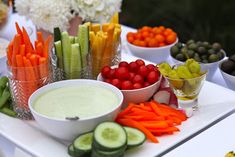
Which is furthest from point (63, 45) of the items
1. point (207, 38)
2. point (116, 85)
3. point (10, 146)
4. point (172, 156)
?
point (207, 38)

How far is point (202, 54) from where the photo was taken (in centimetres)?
139

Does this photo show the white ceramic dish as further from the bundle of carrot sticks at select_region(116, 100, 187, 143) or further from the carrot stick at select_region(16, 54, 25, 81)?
the carrot stick at select_region(16, 54, 25, 81)

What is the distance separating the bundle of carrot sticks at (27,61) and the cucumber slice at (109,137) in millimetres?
262

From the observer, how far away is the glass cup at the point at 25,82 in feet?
3.65

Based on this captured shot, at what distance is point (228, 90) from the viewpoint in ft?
4.16

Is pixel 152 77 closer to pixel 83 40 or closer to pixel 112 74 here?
pixel 112 74

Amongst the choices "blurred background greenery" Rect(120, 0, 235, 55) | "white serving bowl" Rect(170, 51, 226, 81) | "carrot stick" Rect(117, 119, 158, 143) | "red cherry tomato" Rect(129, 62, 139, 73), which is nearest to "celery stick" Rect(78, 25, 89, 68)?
"red cherry tomato" Rect(129, 62, 139, 73)

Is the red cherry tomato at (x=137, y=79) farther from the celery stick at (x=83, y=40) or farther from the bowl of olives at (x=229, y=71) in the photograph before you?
the bowl of olives at (x=229, y=71)

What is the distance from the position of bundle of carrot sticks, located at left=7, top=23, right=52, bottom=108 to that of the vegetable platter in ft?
0.32

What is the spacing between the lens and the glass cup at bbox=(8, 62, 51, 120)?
3.65ft

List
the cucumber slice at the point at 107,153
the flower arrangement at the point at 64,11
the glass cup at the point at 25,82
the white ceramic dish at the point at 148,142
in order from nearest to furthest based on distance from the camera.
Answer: the cucumber slice at the point at 107,153, the white ceramic dish at the point at 148,142, the glass cup at the point at 25,82, the flower arrangement at the point at 64,11

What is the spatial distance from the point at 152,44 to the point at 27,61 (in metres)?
0.56

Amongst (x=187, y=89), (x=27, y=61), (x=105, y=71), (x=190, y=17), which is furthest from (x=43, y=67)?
(x=190, y=17)

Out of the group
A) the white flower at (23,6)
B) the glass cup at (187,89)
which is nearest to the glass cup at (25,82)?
the glass cup at (187,89)
